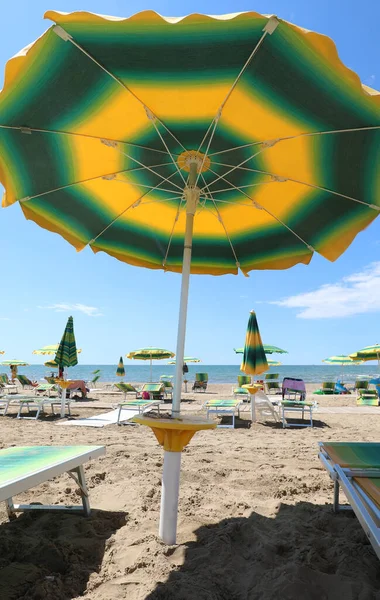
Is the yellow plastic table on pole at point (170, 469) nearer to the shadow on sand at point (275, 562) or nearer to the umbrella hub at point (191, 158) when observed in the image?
the shadow on sand at point (275, 562)

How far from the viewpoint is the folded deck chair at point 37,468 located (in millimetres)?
2102

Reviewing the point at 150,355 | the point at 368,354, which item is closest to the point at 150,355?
the point at 150,355

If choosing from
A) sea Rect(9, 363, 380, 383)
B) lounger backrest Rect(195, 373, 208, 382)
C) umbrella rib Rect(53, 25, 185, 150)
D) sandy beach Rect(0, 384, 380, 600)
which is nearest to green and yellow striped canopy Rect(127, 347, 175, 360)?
lounger backrest Rect(195, 373, 208, 382)

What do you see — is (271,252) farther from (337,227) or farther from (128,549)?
(128,549)

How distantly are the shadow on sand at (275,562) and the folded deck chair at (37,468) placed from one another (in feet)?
2.87

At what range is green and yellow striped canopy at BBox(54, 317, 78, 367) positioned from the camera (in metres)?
9.99

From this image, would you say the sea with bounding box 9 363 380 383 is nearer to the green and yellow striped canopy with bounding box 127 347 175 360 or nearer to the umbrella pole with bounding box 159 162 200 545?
the green and yellow striped canopy with bounding box 127 347 175 360

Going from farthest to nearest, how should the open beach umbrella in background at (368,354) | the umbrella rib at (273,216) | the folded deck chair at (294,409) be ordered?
the open beach umbrella in background at (368,354) < the folded deck chair at (294,409) < the umbrella rib at (273,216)

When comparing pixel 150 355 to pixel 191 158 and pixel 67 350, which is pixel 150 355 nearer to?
pixel 67 350

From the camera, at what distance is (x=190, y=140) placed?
258 centimetres

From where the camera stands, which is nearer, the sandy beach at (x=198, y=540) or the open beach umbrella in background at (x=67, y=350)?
the sandy beach at (x=198, y=540)

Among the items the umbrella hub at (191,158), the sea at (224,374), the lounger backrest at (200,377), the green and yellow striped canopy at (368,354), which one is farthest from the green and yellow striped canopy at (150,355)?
the umbrella hub at (191,158)

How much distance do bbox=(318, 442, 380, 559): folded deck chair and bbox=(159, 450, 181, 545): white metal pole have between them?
1.02 metres

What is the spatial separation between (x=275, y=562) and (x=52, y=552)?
1.32m
